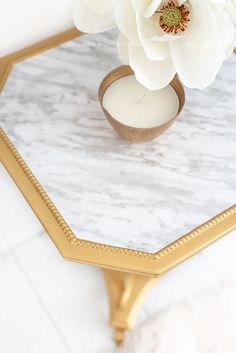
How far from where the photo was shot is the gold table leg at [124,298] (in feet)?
4.23

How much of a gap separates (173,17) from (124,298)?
66cm

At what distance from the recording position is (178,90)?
1159 mm

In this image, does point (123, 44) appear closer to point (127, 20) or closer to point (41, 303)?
point (127, 20)

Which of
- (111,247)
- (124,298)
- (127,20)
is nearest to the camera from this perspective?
(127,20)

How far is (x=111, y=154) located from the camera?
118cm

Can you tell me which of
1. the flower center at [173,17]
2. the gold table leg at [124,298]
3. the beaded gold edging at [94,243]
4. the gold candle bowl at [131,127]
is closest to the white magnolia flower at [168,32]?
the flower center at [173,17]

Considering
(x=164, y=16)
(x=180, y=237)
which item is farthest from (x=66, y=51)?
(x=180, y=237)

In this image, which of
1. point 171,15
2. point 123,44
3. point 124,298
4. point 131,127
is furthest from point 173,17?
point 124,298

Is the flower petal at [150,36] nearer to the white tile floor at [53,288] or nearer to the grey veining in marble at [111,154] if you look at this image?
the grey veining in marble at [111,154]

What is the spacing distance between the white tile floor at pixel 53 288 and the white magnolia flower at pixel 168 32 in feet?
1.94

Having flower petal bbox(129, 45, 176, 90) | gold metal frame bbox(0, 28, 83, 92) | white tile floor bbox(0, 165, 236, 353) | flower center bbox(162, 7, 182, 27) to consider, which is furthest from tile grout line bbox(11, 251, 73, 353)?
flower center bbox(162, 7, 182, 27)

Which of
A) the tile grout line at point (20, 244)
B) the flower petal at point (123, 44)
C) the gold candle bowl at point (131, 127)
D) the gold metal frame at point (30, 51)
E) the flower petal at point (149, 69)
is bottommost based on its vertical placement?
the tile grout line at point (20, 244)

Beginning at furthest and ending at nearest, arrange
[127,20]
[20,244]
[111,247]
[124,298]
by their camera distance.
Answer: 1. [20,244]
2. [124,298]
3. [111,247]
4. [127,20]

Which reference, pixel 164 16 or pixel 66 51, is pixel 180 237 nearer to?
pixel 164 16
